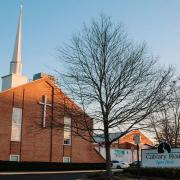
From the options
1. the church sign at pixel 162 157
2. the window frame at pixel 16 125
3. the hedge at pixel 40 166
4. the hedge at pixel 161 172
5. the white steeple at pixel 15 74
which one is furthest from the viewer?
the white steeple at pixel 15 74

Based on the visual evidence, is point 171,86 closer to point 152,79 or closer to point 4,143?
point 152,79

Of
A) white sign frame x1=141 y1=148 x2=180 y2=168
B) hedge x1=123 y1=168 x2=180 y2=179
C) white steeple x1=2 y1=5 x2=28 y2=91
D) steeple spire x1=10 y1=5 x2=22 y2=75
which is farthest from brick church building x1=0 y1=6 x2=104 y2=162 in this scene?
hedge x1=123 y1=168 x2=180 y2=179

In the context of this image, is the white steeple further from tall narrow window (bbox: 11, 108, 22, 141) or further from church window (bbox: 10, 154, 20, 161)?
church window (bbox: 10, 154, 20, 161)

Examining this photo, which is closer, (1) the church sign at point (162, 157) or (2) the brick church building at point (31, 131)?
(1) the church sign at point (162, 157)

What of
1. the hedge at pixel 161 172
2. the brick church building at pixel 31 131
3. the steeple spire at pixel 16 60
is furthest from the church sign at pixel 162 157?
the steeple spire at pixel 16 60

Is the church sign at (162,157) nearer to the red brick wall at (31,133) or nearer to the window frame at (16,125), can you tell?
the red brick wall at (31,133)

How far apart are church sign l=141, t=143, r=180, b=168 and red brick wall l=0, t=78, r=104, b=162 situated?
14782 mm

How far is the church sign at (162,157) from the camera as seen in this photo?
2456cm

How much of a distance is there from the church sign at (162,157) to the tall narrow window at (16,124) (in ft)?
65.5

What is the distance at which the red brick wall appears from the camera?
4112 centimetres

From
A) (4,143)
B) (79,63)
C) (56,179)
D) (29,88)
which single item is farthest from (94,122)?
(29,88)

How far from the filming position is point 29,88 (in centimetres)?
4519

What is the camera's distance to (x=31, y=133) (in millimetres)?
43625

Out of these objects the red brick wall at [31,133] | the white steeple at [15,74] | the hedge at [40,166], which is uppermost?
the white steeple at [15,74]
